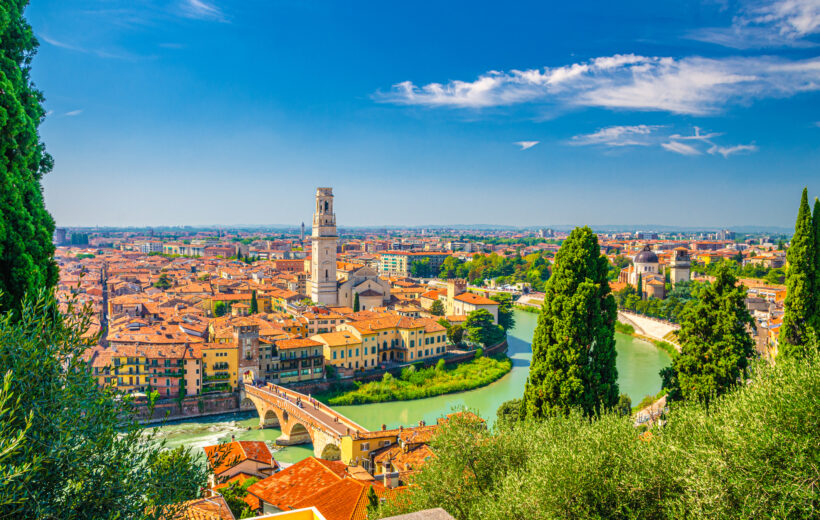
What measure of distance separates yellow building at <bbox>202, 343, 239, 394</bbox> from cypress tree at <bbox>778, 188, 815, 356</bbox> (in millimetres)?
16563

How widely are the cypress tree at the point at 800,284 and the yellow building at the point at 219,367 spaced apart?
16.6 meters

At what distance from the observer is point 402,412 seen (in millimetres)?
18422

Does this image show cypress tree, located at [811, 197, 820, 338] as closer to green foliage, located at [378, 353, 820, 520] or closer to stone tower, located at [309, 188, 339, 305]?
green foliage, located at [378, 353, 820, 520]

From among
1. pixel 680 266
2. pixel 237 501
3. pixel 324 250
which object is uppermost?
pixel 324 250

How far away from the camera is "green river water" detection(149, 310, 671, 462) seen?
53.6 ft

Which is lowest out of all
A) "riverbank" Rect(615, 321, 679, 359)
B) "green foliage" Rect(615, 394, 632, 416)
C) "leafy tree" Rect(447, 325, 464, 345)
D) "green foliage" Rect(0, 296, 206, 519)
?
"riverbank" Rect(615, 321, 679, 359)

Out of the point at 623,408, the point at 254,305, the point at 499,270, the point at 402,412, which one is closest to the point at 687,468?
the point at 623,408

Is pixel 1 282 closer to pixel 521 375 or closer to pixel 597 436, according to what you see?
pixel 597 436

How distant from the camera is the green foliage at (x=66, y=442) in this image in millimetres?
2984

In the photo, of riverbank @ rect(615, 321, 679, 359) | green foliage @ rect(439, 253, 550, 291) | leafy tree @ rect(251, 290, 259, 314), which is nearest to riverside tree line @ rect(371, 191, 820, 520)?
riverbank @ rect(615, 321, 679, 359)

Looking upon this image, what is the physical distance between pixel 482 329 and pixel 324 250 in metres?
10.6

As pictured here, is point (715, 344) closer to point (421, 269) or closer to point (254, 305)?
point (254, 305)

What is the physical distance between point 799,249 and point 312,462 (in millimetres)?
9529

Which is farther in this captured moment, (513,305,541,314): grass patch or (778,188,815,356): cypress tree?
(513,305,541,314): grass patch
